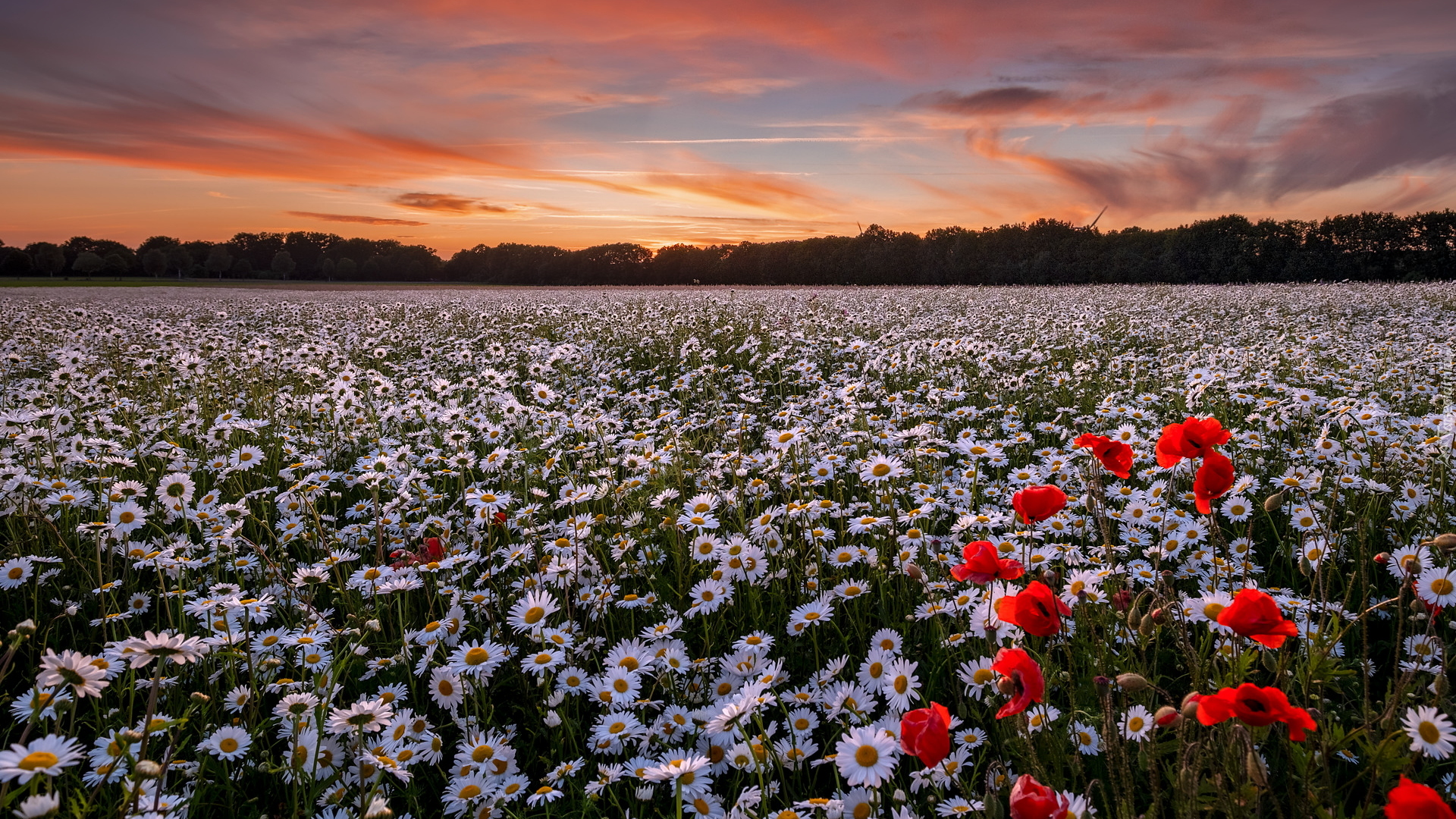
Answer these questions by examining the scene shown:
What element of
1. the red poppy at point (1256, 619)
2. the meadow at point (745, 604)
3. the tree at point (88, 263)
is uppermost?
the tree at point (88, 263)

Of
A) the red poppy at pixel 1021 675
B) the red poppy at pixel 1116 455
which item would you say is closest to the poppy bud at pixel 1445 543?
the red poppy at pixel 1116 455

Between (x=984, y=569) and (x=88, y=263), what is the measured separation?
10284 centimetres

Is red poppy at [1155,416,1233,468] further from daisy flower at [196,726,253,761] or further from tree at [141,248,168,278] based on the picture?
tree at [141,248,168,278]

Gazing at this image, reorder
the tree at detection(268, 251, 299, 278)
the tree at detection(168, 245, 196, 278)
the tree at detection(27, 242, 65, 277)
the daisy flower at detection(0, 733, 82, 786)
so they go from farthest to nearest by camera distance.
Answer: the tree at detection(268, 251, 299, 278), the tree at detection(168, 245, 196, 278), the tree at detection(27, 242, 65, 277), the daisy flower at detection(0, 733, 82, 786)

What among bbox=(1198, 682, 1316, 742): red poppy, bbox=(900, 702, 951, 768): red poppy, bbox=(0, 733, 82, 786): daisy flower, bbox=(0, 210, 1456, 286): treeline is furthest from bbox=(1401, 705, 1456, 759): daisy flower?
bbox=(0, 210, 1456, 286): treeline

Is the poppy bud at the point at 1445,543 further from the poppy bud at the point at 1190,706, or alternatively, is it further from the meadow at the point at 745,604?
the poppy bud at the point at 1190,706

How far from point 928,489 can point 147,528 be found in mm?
4574

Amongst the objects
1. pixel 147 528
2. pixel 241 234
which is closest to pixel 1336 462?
pixel 147 528

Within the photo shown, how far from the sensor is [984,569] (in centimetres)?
157

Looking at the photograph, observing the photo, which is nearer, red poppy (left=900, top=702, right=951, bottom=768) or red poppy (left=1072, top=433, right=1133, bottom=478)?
red poppy (left=900, top=702, right=951, bottom=768)

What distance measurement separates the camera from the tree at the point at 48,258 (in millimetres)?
76312

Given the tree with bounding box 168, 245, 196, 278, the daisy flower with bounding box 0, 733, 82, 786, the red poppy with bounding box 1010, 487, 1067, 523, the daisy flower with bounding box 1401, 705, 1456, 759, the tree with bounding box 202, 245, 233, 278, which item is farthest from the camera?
the tree with bounding box 202, 245, 233, 278

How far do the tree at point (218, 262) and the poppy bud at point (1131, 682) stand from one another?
359ft

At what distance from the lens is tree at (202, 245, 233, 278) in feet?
288
